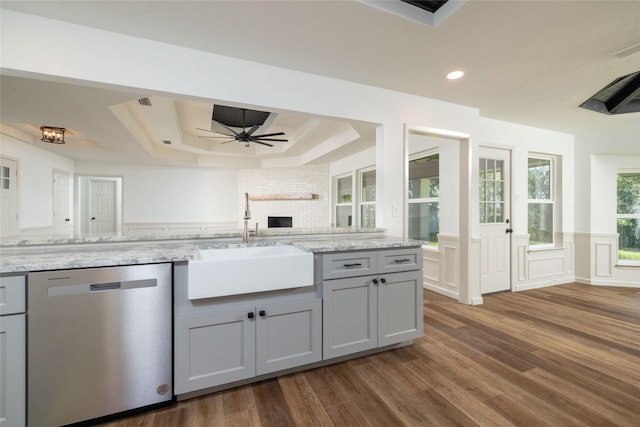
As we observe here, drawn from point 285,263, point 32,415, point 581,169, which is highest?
point 581,169

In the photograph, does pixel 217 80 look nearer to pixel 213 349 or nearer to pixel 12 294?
pixel 12 294

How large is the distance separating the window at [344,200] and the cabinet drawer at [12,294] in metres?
5.13

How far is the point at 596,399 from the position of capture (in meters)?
1.67

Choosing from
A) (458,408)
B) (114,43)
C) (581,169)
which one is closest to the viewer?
(458,408)

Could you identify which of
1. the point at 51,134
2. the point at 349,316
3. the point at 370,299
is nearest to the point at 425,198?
the point at 370,299

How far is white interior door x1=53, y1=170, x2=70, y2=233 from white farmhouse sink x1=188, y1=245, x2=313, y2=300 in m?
5.76

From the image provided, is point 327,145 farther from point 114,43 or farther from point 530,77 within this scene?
point 114,43

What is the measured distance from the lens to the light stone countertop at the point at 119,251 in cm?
140

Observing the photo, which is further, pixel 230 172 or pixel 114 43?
pixel 230 172

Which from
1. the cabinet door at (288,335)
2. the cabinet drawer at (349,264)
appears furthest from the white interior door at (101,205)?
the cabinet drawer at (349,264)

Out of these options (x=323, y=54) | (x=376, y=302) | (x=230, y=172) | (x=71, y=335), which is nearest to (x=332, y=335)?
(x=376, y=302)

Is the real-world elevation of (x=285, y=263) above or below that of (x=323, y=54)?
below

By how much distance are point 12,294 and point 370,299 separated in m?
2.02

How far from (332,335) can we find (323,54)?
2147 millimetres
